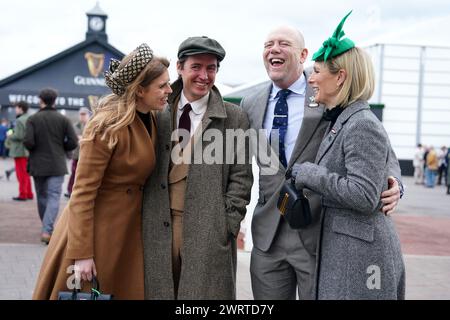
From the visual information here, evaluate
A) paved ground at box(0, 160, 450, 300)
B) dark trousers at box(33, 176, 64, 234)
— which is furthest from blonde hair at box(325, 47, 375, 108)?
dark trousers at box(33, 176, 64, 234)

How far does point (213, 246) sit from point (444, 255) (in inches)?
233

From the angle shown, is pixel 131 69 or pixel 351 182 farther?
pixel 131 69

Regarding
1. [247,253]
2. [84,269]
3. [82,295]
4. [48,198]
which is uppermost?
[84,269]

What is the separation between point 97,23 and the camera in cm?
3725

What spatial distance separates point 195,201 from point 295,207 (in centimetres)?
60

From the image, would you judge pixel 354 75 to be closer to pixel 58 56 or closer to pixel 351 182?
pixel 351 182

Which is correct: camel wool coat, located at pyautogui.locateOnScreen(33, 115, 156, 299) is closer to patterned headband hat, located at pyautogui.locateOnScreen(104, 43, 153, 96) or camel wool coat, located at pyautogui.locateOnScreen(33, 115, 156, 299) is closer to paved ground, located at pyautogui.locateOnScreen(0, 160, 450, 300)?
patterned headband hat, located at pyautogui.locateOnScreen(104, 43, 153, 96)

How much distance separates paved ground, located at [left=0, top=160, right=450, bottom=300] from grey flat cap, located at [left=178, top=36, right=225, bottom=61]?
9.30 ft

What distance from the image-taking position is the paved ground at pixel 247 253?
5660 millimetres

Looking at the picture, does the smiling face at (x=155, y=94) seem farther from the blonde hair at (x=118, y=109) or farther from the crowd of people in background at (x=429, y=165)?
the crowd of people in background at (x=429, y=165)

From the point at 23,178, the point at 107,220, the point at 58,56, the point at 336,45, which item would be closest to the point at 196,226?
the point at 107,220

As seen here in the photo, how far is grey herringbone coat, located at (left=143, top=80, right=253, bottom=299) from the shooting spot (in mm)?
3107

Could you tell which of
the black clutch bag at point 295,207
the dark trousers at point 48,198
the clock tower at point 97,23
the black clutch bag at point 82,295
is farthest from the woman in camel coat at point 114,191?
the clock tower at point 97,23

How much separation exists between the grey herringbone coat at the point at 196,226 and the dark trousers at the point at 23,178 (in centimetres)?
881
